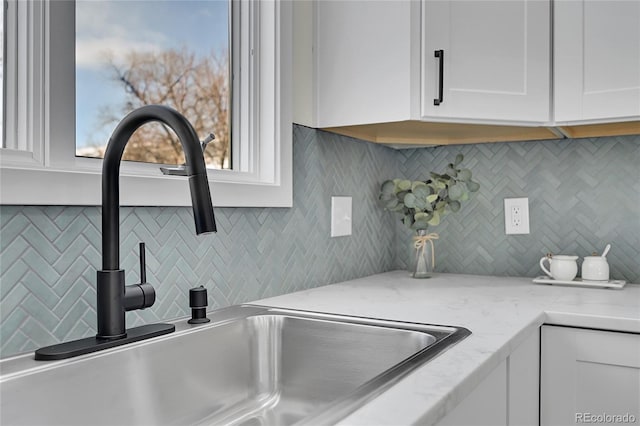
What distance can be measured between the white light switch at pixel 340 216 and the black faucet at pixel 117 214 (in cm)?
92

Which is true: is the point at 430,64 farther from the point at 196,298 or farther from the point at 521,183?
the point at 196,298

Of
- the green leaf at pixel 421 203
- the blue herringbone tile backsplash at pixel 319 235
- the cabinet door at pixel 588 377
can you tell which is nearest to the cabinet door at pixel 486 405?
the cabinet door at pixel 588 377

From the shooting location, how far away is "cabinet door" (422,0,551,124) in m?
1.60

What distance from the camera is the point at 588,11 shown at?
5.36ft

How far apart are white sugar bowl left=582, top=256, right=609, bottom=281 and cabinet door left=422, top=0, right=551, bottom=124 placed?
49 cm

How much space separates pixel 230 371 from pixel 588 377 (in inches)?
33.0

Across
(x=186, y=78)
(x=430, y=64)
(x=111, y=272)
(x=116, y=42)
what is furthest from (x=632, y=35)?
(x=111, y=272)

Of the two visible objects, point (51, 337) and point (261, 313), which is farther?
point (261, 313)

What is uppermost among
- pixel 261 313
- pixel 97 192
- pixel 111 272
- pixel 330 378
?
pixel 97 192

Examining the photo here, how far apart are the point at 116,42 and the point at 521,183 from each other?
4.79 ft

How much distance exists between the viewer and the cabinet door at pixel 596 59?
5.17ft

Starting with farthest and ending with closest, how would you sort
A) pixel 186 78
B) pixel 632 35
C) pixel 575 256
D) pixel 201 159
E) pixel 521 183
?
pixel 521 183, pixel 575 256, pixel 632 35, pixel 186 78, pixel 201 159

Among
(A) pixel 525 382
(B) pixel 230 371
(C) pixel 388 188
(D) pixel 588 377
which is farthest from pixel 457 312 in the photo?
(C) pixel 388 188

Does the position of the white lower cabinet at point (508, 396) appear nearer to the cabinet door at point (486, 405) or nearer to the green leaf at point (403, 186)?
the cabinet door at point (486, 405)
